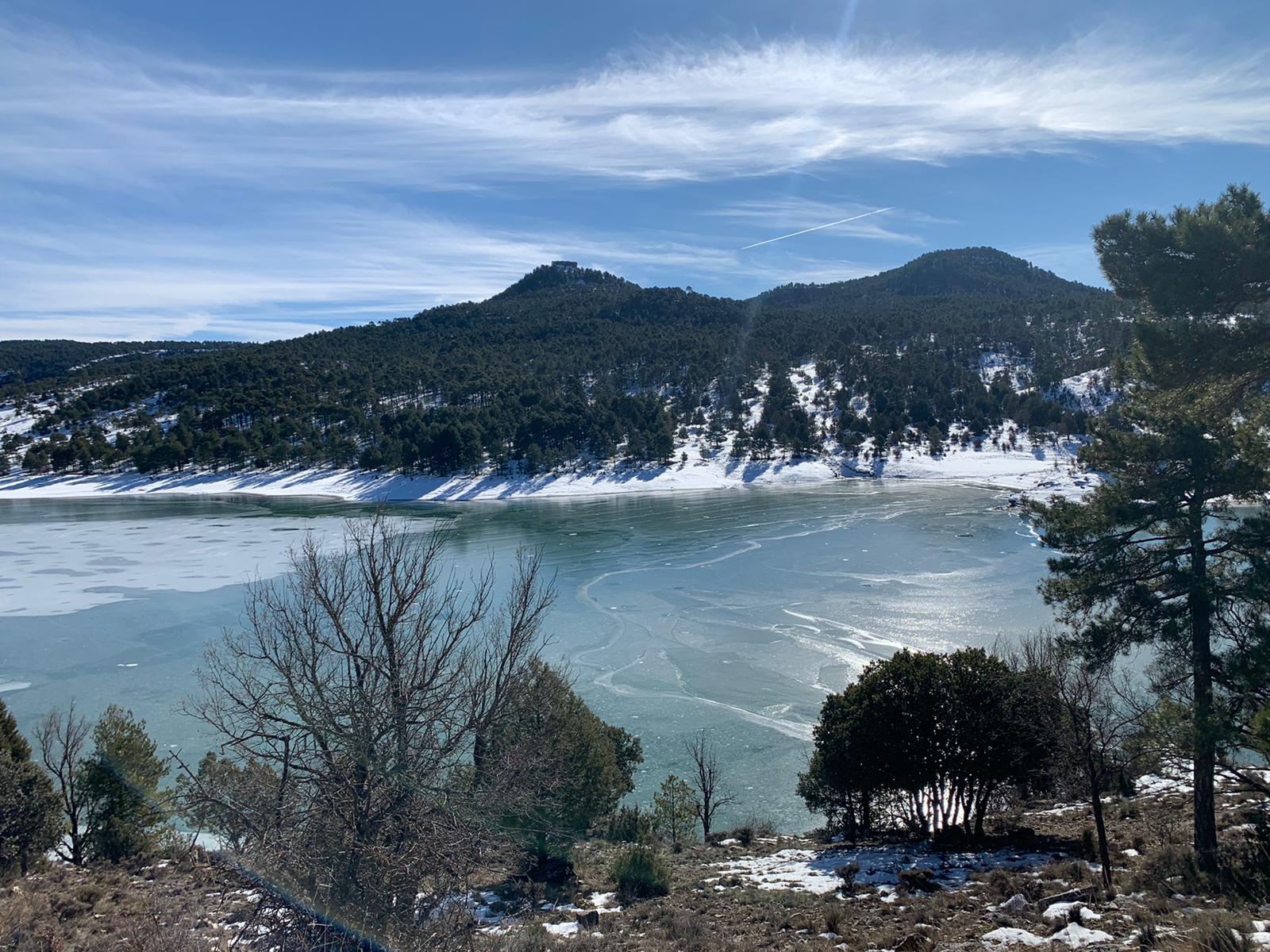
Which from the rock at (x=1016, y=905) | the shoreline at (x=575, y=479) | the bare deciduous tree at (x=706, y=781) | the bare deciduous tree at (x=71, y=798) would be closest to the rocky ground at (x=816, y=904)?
the rock at (x=1016, y=905)

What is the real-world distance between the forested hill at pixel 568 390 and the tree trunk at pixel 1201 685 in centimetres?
7700

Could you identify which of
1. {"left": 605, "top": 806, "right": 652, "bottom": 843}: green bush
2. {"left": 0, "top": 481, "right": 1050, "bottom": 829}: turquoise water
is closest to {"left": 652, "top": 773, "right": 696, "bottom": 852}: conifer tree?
{"left": 605, "top": 806, "right": 652, "bottom": 843}: green bush

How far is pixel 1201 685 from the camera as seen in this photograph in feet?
35.0

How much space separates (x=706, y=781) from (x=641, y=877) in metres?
6.25

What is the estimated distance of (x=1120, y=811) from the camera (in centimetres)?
1431

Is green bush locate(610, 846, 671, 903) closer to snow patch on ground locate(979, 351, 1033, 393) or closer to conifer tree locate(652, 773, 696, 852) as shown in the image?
conifer tree locate(652, 773, 696, 852)

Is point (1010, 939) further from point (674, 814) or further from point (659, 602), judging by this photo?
point (659, 602)

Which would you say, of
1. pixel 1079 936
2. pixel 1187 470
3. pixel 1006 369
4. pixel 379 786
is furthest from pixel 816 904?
pixel 1006 369

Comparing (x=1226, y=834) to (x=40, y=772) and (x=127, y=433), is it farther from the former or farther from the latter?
(x=127, y=433)

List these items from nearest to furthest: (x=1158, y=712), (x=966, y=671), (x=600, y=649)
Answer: (x=1158, y=712), (x=966, y=671), (x=600, y=649)

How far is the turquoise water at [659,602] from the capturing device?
21.6 m

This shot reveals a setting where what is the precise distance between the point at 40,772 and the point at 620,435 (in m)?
83.2

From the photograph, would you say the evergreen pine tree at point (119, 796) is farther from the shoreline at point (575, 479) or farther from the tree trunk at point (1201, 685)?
the shoreline at point (575, 479)

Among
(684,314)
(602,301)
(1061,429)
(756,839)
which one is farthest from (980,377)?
(756,839)
